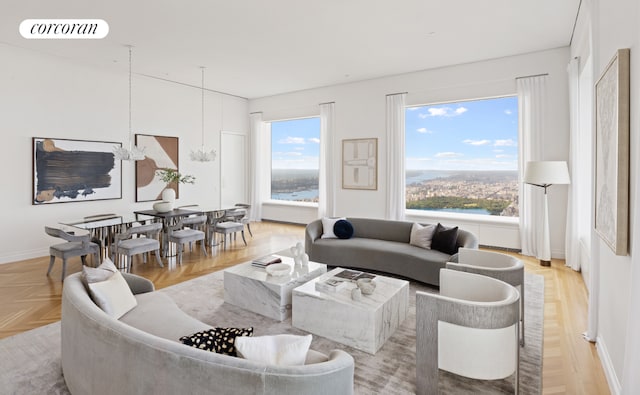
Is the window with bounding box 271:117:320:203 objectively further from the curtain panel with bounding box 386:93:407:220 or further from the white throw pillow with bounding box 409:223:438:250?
the white throw pillow with bounding box 409:223:438:250

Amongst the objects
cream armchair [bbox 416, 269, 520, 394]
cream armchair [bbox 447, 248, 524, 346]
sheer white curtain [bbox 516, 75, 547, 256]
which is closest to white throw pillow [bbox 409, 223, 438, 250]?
cream armchair [bbox 447, 248, 524, 346]

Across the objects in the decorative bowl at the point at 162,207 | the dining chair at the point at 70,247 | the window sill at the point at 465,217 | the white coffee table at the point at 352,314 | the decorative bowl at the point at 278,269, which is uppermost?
the decorative bowl at the point at 162,207

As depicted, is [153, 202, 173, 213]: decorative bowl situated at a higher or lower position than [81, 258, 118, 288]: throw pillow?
higher

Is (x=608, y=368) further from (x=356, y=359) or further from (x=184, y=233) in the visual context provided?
(x=184, y=233)

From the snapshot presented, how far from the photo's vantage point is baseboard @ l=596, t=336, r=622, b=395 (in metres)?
2.14

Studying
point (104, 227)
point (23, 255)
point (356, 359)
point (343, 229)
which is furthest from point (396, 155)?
point (23, 255)

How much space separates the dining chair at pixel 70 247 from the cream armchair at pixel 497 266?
4.29 m

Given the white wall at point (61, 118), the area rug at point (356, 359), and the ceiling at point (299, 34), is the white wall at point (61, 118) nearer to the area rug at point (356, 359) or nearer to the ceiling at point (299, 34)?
the ceiling at point (299, 34)

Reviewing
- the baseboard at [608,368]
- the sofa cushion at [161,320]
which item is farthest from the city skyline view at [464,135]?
the sofa cushion at [161,320]

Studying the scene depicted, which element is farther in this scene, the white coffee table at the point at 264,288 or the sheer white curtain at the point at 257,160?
the sheer white curtain at the point at 257,160

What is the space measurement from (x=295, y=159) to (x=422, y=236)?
519cm

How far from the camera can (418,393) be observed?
7.19 ft

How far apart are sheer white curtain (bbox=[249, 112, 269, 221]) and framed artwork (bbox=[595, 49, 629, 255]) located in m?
7.50

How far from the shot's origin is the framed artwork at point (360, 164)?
7312 mm
